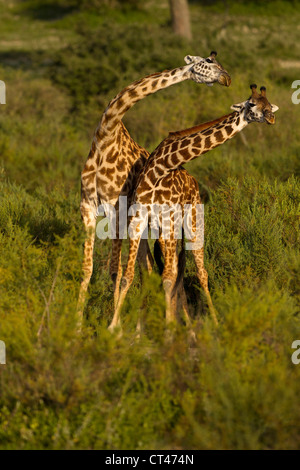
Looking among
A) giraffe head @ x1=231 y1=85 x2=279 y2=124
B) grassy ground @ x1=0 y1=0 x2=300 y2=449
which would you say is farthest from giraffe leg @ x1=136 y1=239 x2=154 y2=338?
giraffe head @ x1=231 y1=85 x2=279 y2=124

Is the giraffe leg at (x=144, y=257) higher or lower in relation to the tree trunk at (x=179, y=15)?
lower

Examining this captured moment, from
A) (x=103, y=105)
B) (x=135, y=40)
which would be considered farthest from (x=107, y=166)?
(x=135, y=40)

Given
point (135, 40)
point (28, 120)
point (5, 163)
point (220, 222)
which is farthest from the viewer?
point (135, 40)

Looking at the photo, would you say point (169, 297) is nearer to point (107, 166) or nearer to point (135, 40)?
point (107, 166)

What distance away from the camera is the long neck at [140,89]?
6.39 meters

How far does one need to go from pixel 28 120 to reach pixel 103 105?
7.43 feet

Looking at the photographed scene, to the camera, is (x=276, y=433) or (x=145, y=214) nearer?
(x=276, y=433)

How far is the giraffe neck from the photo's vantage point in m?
6.51

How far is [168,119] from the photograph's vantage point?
1475 centimetres
